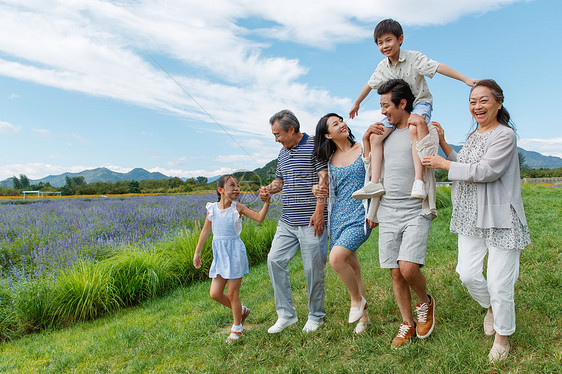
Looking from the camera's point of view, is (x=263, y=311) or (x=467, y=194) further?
(x=263, y=311)

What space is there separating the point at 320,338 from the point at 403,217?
1424 millimetres

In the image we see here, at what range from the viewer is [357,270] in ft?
12.7

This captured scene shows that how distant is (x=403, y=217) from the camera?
3.17 meters

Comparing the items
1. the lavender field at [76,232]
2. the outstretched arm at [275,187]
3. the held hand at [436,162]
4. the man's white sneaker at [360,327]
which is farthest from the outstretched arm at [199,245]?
the lavender field at [76,232]

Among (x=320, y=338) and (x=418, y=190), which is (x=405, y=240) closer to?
(x=418, y=190)

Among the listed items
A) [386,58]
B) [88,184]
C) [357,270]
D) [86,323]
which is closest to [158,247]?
[86,323]

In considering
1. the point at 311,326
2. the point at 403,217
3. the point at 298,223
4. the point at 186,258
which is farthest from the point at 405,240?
the point at 186,258

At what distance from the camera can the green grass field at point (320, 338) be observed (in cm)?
310

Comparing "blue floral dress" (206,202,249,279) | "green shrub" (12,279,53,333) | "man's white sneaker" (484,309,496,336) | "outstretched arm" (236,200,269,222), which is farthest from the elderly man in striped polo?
"green shrub" (12,279,53,333)

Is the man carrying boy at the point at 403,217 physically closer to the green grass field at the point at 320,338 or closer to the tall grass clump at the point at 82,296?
the green grass field at the point at 320,338

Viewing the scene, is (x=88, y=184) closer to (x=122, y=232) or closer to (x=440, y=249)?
(x=122, y=232)

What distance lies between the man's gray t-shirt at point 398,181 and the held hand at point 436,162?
22 cm

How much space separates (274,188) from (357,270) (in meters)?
1.17

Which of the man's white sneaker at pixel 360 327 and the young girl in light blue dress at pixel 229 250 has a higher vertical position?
the young girl in light blue dress at pixel 229 250
